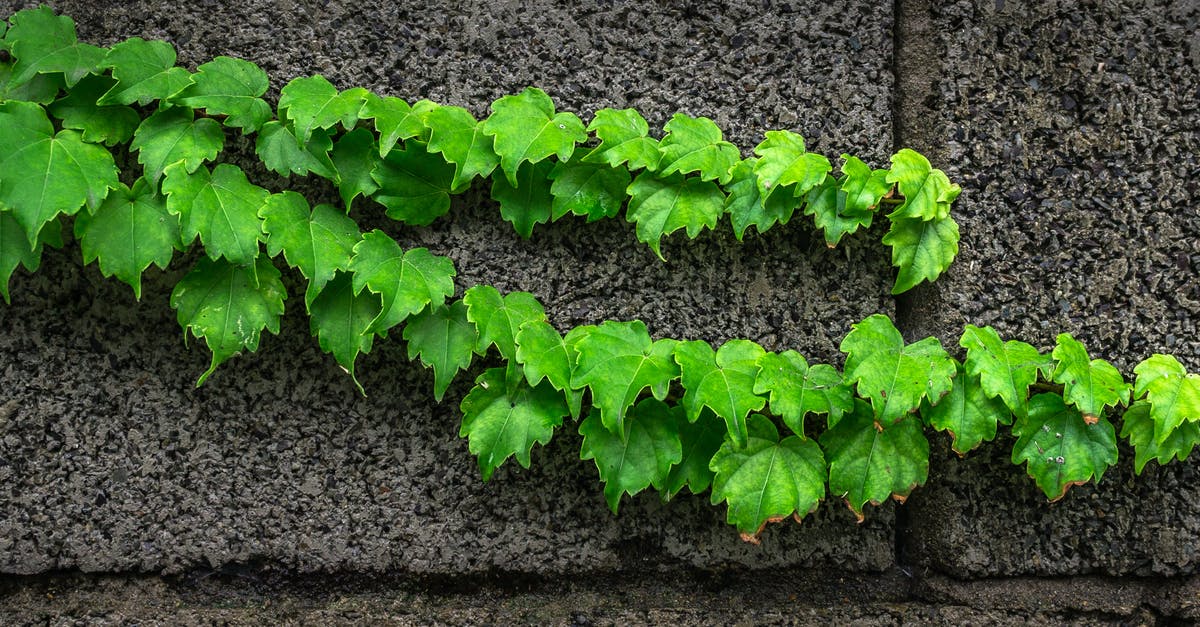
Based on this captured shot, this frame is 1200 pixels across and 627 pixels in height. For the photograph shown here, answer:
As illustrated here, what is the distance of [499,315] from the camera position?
1.40 m

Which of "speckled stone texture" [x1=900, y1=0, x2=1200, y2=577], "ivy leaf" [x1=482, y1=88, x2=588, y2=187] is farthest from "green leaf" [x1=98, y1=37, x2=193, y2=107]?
"speckled stone texture" [x1=900, y1=0, x2=1200, y2=577]

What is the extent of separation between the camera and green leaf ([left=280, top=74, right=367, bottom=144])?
1.37 meters

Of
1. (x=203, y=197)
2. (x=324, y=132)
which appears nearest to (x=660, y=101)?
(x=324, y=132)

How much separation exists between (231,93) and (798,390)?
3.24 ft

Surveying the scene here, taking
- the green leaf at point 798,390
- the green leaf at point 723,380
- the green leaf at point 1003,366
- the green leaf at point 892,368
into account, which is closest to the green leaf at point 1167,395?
the green leaf at point 1003,366

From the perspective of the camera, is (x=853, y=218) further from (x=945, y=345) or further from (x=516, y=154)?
(x=516, y=154)

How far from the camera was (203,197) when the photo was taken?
4.43 feet

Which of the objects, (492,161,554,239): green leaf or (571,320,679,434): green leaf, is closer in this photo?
(571,320,679,434): green leaf

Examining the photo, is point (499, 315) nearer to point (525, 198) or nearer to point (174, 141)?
point (525, 198)

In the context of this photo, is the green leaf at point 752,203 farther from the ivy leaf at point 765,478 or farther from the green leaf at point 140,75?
the green leaf at point 140,75

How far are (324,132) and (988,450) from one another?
3.91 feet

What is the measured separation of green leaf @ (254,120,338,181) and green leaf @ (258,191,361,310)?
0.04 metres

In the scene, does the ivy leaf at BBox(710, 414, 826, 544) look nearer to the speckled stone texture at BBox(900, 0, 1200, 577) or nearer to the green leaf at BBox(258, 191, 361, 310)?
the speckled stone texture at BBox(900, 0, 1200, 577)

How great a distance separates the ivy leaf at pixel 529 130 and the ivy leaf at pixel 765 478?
52 cm
